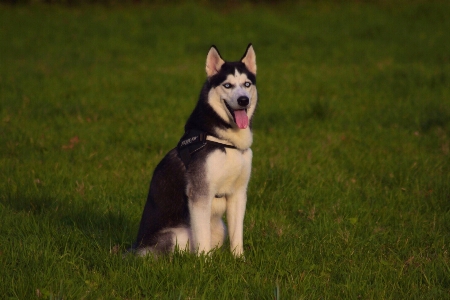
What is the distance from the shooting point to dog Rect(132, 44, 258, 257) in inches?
182

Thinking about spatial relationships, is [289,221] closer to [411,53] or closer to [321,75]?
[321,75]

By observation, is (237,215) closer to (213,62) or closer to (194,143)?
(194,143)

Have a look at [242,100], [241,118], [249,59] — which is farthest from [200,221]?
[249,59]

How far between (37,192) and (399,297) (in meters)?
3.90

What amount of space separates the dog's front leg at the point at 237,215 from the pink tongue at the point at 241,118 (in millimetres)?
527

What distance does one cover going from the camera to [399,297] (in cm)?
426

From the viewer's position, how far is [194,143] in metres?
4.72

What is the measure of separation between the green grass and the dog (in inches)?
6.9

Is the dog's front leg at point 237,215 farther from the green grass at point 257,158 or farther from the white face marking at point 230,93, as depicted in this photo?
the white face marking at point 230,93

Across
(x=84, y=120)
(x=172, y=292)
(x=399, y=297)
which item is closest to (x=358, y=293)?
(x=399, y=297)

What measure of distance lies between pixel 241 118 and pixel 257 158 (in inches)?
125

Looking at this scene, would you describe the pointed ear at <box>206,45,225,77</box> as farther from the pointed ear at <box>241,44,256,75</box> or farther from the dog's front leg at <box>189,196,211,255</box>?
the dog's front leg at <box>189,196,211,255</box>

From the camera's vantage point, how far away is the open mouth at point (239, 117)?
4.77 meters

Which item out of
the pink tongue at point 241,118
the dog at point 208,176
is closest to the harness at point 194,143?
the dog at point 208,176
